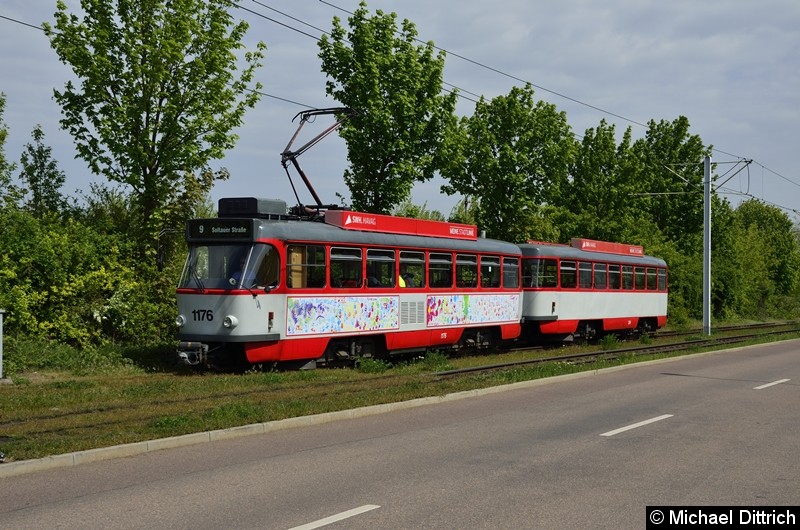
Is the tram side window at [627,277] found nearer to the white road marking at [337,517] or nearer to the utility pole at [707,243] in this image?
the utility pole at [707,243]

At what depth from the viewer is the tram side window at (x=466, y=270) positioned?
22.8m

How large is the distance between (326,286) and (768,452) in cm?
1034

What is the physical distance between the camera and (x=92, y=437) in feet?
31.9

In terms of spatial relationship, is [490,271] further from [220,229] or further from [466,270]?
[220,229]

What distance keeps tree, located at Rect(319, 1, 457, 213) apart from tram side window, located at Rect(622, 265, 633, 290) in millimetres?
9335

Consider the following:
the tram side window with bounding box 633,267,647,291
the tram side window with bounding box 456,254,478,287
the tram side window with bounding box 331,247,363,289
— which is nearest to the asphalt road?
the tram side window with bounding box 331,247,363,289

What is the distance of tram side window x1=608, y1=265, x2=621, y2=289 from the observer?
102ft

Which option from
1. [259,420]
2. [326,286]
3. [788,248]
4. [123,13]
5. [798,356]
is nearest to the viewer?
[259,420]

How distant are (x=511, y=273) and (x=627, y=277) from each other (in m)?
9.01

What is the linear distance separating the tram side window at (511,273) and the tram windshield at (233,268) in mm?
9758

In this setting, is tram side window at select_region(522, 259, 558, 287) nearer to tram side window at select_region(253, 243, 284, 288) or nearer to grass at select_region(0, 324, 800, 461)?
grass at select_region(0, 324, 800, 461)

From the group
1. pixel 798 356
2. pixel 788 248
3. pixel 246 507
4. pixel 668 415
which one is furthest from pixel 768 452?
pixel 788 248

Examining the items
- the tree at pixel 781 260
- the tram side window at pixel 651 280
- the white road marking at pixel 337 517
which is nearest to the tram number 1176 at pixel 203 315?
the white road marking at pixel 337 517

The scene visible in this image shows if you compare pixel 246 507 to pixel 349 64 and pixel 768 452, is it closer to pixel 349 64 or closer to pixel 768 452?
pixel 768 452
